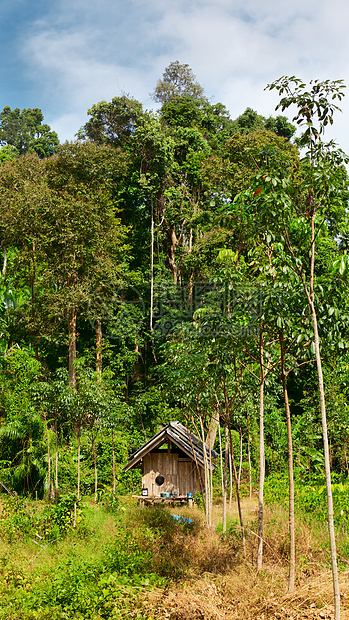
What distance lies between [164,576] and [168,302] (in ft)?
59.4

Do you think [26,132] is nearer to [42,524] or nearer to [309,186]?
[42,524]

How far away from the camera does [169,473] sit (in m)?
15.7

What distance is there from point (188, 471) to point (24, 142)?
4008 cm

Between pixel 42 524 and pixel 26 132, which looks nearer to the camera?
pixel 42 524

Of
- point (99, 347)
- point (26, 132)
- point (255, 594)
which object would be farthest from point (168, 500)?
point (26, 132)

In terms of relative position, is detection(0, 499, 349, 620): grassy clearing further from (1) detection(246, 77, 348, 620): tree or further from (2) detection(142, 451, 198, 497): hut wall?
(2) detection(142, 451, 198, 497): hut wall

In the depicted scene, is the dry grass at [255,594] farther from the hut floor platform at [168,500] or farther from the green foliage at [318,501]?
the hut floor platform at [168,500]

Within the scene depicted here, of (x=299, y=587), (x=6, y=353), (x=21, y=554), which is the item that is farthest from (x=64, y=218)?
(x=299, y=587)

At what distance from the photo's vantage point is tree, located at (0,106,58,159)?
144 ft

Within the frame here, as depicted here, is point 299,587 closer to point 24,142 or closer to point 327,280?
point 327,280

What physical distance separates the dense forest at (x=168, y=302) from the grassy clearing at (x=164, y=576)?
0.81m

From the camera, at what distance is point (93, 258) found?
20.8m

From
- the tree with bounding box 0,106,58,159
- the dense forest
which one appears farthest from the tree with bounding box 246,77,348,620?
the tree with bounding box 0,106,58,159

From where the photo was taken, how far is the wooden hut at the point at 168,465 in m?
15.3
